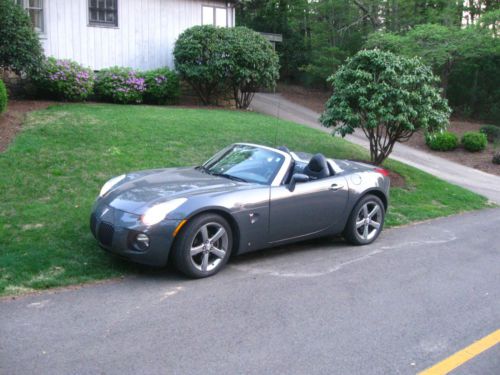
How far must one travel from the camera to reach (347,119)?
10633 mm

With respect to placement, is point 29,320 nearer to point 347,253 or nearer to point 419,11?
point 347,253

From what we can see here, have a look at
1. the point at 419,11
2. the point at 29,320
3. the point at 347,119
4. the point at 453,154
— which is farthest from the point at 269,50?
the point at 29,320

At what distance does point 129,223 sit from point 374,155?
7808 mm

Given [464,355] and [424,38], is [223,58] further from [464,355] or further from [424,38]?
[464,355]

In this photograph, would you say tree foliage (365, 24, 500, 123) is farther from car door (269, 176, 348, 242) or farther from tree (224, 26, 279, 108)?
car door (269, 176, 348, 242)

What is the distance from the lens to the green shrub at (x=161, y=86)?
1630 centimetres

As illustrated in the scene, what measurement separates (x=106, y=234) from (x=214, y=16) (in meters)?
15.5

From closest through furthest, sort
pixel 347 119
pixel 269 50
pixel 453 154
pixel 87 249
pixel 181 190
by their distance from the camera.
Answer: pixel 181 190, pixel 87 249, pixel 347 119, pixel 453 154, pixel 269 50

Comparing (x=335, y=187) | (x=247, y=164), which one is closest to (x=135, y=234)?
(x=247, y=164)

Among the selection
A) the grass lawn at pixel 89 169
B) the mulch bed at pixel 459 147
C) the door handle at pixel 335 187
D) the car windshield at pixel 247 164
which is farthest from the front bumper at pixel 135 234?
the mulch bed at pixel 459 147

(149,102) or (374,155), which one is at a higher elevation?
(149,102)

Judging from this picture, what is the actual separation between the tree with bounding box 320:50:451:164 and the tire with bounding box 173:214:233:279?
568 centimetres

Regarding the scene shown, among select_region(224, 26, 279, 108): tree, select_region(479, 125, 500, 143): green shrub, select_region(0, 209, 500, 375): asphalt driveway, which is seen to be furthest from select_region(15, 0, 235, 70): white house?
select_region(0, 209, 500, 375): asphalt driveway

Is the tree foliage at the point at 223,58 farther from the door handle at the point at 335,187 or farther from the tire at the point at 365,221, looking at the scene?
the door handle at the point at 335,187
